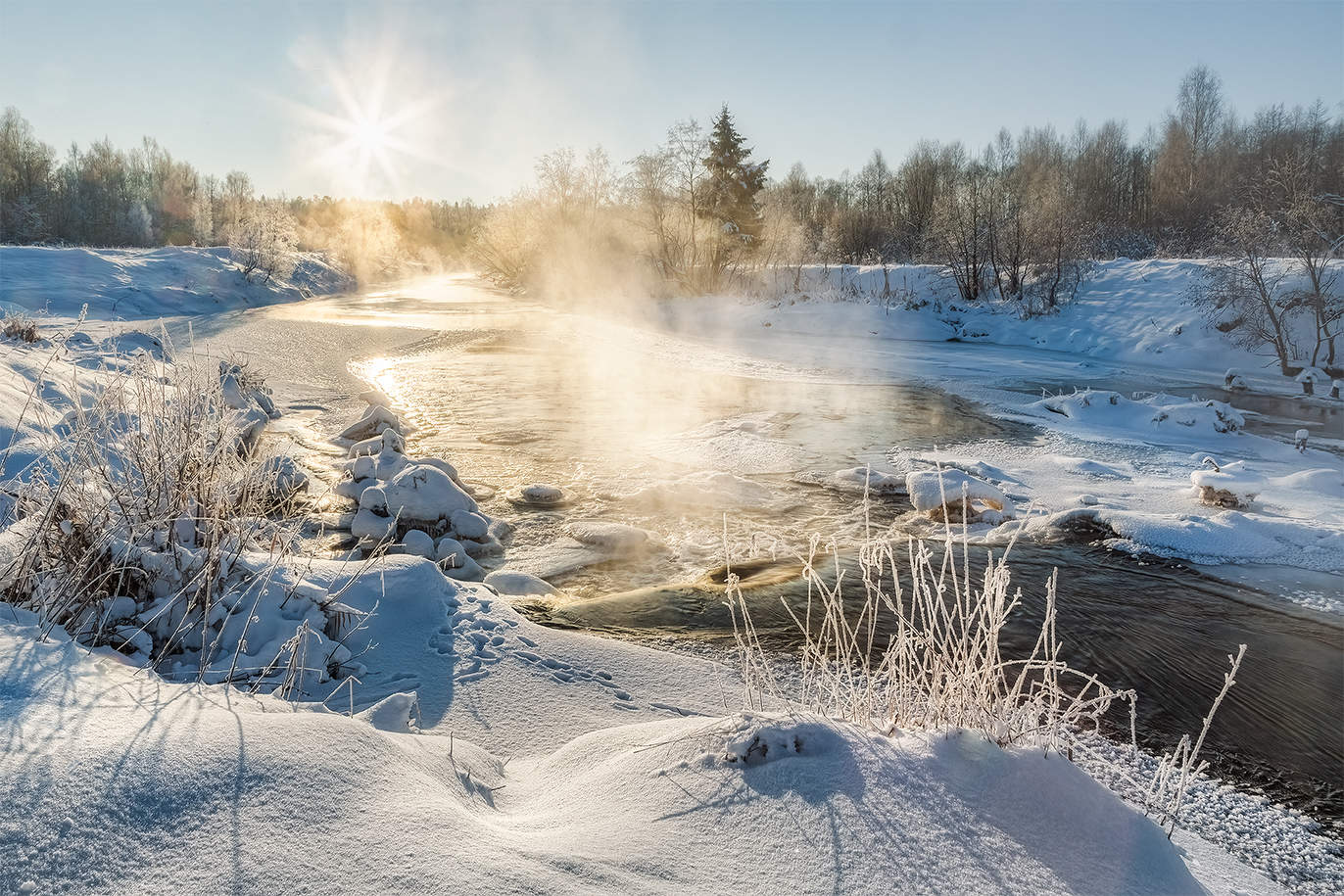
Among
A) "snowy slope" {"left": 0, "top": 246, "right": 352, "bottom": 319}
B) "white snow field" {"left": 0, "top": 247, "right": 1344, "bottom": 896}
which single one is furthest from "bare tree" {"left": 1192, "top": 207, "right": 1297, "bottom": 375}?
"snowy slope" {"left": 0, "top": 246, "right": 352, "bottom": 319}

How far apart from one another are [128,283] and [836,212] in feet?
120

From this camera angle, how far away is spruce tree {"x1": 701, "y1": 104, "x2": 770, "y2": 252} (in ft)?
105

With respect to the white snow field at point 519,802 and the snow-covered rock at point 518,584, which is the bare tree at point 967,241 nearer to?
the snow-covered rock at point 518,584

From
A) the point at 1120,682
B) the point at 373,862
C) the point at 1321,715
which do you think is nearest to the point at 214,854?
the point at 373,862

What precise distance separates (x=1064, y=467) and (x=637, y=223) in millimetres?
29277

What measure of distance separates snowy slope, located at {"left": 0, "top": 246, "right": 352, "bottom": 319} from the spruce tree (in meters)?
18.8

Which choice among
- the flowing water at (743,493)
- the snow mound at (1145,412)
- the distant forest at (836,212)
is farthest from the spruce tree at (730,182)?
the snow mound at (1145,412)

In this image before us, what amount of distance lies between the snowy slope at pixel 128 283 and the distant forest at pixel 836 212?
270 centimetres

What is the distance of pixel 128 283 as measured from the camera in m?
24.8

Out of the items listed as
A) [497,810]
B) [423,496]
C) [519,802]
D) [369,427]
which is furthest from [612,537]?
[369,427]

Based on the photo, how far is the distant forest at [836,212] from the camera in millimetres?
23406

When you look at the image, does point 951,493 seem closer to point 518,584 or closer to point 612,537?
point 612,537

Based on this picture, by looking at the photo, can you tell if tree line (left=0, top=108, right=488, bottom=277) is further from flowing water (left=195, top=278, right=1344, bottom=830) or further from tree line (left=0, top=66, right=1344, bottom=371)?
flowing water (left=195, top=278, right=1344, bottom=830)

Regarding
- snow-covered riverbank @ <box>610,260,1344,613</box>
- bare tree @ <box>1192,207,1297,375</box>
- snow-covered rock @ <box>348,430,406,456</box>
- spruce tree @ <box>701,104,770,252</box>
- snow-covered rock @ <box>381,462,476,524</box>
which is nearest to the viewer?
snow-covered rock @ <box>381,462,476,524</box>
